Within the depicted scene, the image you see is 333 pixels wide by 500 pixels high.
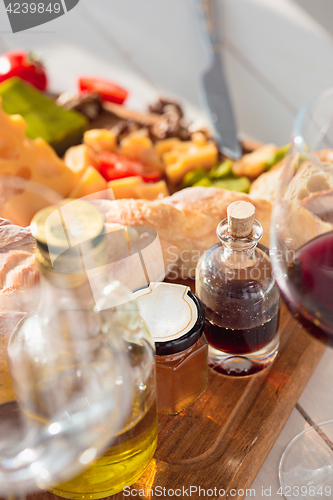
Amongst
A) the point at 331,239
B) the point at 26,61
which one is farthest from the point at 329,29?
the point at 331,239

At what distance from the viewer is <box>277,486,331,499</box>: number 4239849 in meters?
0.67

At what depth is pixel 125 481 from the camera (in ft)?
1.96

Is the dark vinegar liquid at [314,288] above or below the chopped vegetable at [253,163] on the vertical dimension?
above

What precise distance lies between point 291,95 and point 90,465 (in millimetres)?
1329

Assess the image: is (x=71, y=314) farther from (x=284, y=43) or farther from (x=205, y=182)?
(x=284, y=43)

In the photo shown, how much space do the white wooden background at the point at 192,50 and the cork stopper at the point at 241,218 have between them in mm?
957

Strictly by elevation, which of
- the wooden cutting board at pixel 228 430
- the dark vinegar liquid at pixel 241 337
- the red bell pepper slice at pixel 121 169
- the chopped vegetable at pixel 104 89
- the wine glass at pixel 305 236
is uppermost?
the wine glass at pixel 305 236

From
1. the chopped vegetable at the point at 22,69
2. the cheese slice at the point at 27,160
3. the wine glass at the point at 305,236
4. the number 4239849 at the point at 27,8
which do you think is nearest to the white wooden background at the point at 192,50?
the chopped vegetable at the point at 22,69

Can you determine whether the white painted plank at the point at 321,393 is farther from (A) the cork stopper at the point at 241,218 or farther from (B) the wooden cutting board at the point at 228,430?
(A) the cork stopper at the point at 241,218

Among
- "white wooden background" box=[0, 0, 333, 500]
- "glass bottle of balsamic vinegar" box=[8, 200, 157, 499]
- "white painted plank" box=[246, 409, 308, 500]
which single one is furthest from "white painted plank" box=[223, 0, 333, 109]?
"glass bottle of balsamic vinegar" box=[8, 200, 157, 499]

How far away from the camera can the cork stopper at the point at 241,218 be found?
609mm

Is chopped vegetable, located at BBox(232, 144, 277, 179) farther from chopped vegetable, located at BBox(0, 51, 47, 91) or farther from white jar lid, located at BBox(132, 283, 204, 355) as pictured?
chopped vegetable, located at BBox(0, 51, 47, 91)

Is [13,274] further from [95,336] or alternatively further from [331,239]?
[331,239]

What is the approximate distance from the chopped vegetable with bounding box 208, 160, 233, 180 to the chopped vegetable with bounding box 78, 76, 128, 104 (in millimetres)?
433
